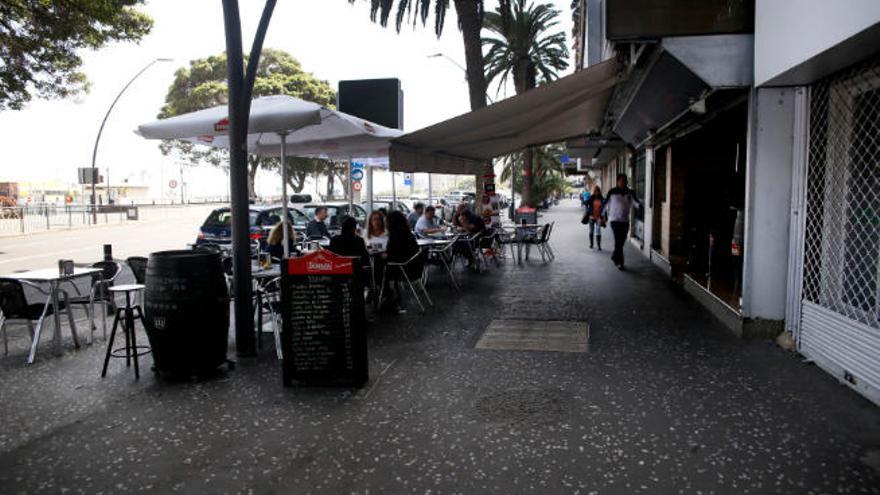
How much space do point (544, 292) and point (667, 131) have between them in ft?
12.9

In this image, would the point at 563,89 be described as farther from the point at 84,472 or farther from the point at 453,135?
the point at 84,472

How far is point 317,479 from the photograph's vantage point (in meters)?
3.56

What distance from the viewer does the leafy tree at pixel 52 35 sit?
39.5 ft

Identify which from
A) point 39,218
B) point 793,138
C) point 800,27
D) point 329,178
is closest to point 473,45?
point 793,138

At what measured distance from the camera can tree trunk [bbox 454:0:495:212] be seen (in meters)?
15.0

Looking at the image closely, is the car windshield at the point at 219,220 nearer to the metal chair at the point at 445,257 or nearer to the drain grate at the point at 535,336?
the metal chair at the point at 445,257

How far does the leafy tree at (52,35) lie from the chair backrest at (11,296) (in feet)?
24.3

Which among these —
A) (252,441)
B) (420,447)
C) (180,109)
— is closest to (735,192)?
(420,447)

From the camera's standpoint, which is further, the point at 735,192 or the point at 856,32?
the point at 735,192

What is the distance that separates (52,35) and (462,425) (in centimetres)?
1372

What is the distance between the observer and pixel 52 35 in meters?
13.6

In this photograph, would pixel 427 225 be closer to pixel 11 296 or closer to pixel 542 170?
pixel 11 296

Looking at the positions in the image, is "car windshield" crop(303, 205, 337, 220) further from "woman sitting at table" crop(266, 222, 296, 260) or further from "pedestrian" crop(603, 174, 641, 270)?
"woman sitting at table" crop(266, 222, 296, 260)

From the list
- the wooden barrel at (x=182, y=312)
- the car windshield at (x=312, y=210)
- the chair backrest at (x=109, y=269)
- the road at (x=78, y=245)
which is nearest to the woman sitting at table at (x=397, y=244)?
the wooden barrel at (x=182, y=312)
